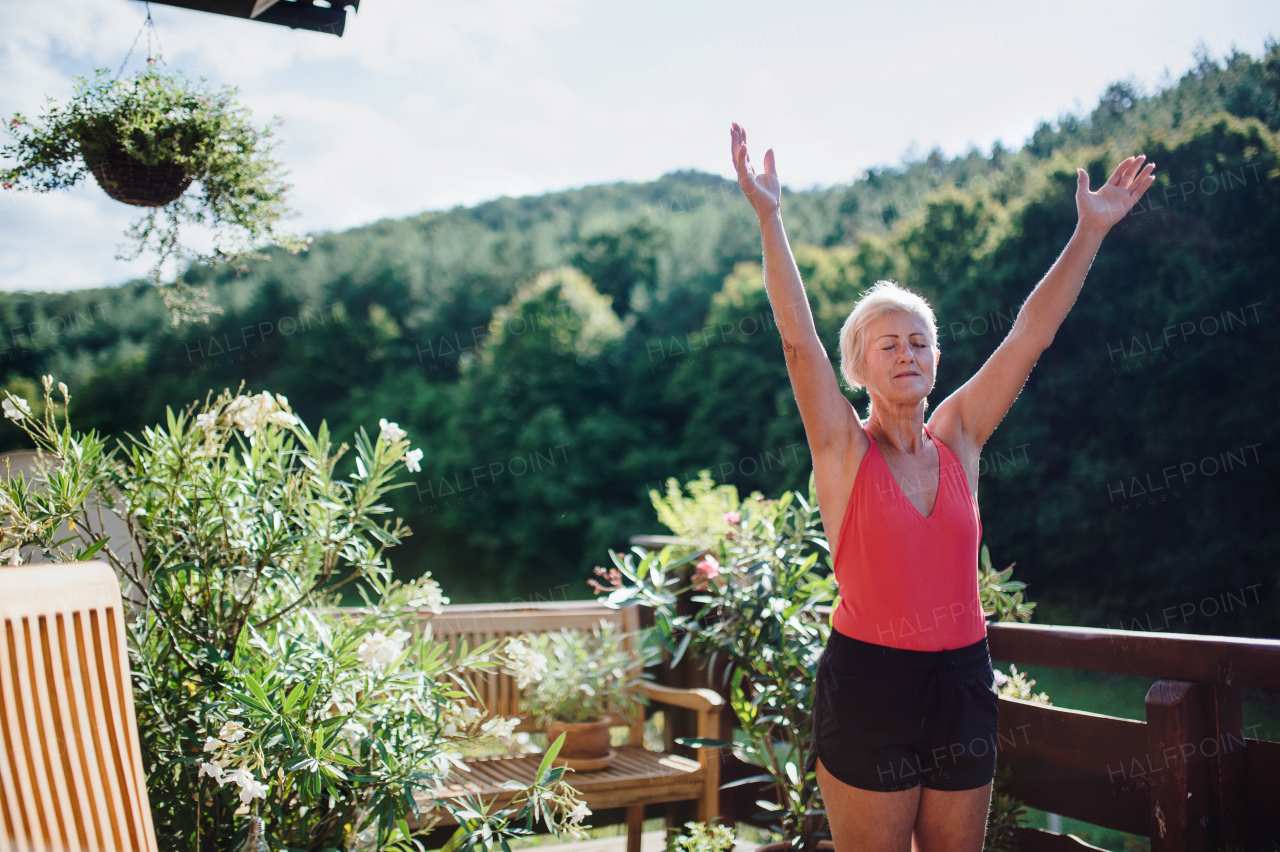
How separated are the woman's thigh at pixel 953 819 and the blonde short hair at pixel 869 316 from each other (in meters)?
0.73

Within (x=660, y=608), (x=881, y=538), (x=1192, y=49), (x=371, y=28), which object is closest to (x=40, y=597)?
Result: (x=881, y=538)

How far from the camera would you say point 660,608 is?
2.42 meters

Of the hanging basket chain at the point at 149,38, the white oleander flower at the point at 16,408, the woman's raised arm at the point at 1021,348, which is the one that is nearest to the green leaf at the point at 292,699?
the white oleander flower at the point at 16,408

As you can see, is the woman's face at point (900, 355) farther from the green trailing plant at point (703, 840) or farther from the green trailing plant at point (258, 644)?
the green trailing plant at point (703, 840)

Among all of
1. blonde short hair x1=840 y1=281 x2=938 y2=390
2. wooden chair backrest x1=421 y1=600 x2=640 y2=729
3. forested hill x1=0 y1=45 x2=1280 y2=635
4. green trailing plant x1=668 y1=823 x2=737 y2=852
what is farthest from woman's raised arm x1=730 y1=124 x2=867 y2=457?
forested hill x1=0 y1=45 x2=1280 y2=635

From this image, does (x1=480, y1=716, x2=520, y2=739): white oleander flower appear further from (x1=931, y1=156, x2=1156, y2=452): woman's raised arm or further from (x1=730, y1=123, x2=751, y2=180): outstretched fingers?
(x1=730, y1=123, x2=751, y2=180): outstretched fingers

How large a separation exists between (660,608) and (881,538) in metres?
1.13

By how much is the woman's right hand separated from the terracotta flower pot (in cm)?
→ 190

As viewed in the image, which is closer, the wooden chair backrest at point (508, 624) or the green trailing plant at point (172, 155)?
the green trailing plant at point (172, 155)

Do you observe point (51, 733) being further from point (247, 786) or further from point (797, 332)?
point (797, 332)

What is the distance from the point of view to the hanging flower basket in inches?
82.4

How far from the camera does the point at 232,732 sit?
5.26 feet

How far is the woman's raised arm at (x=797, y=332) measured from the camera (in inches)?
Result: 55.2

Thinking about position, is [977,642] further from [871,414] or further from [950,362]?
[950,362]
